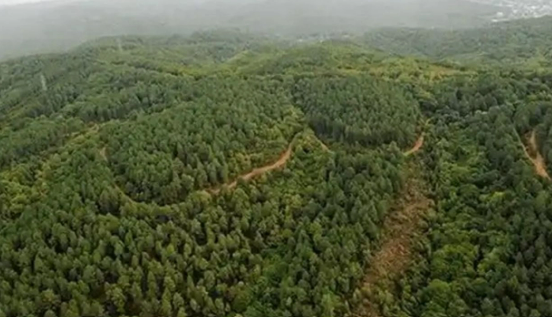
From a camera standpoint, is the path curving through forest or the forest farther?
the path curving through forest

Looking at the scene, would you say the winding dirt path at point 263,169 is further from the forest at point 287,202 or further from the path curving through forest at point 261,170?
the forest at point 287,202

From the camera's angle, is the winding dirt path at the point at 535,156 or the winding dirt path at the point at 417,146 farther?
the winding dirt path at the point at 417,146

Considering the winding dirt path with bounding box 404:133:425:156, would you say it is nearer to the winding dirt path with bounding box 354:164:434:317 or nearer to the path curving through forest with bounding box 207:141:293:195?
the winding dirt path with bounding box 354:164:434:317

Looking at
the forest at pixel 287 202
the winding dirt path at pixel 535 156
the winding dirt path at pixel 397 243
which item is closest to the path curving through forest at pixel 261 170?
the forest at pixel 287 202

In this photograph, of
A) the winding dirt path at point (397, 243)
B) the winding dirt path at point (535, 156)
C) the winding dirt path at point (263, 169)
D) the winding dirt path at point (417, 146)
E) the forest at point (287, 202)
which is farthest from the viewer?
the winding dirt path at point (417, 146)

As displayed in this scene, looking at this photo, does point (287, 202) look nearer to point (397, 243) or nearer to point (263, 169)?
point (263, 169)

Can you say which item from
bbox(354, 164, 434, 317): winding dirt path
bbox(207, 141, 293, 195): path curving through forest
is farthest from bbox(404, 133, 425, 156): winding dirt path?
bbox(207, 141, 293, 195): path curving through forest

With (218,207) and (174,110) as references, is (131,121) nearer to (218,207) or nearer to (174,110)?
(174,110)
